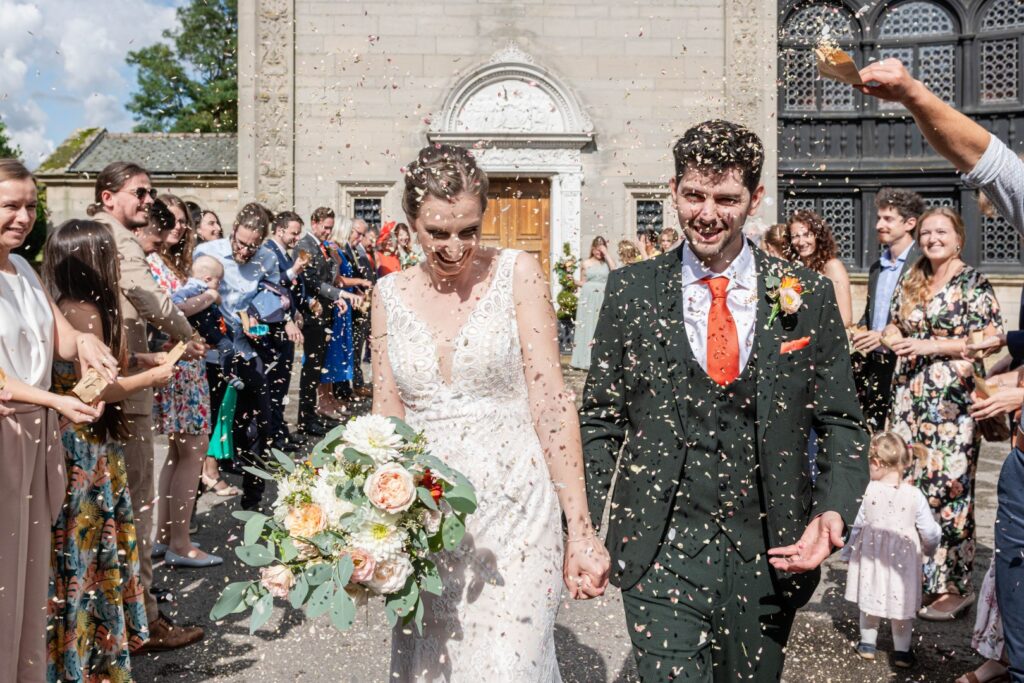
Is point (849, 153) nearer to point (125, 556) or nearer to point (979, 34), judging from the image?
point (979, 34)

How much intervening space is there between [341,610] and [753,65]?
17.0 m

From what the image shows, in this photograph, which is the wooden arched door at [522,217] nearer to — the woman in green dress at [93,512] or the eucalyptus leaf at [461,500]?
the woman in green dress at [93,512]

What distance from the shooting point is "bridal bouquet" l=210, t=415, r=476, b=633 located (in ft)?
8.14

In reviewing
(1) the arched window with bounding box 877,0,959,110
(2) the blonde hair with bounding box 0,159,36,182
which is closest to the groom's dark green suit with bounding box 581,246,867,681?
(2) the blonde hair with bounding box 0,159,36,182

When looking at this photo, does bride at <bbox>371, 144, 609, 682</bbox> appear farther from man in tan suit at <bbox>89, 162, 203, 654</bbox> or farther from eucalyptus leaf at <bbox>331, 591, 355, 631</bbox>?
man in tan suit at <bbox>89, 162, 203, 654</bbox>

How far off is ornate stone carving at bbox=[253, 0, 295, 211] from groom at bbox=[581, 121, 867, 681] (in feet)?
50.0

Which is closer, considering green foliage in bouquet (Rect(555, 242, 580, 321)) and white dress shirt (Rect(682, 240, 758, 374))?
white dress shirt (Rect(682, 240, 758, 374))

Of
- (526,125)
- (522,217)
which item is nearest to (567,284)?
(522,217)

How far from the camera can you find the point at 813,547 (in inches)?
109

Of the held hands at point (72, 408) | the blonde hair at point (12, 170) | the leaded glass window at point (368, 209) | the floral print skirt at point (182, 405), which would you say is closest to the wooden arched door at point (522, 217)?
the leaded glass window at point (368, 209)

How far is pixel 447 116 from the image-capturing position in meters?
17.4

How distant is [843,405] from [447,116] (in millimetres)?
15246

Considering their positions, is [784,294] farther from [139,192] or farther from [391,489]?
[139,192]

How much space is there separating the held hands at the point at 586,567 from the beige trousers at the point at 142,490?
2.88 meters
